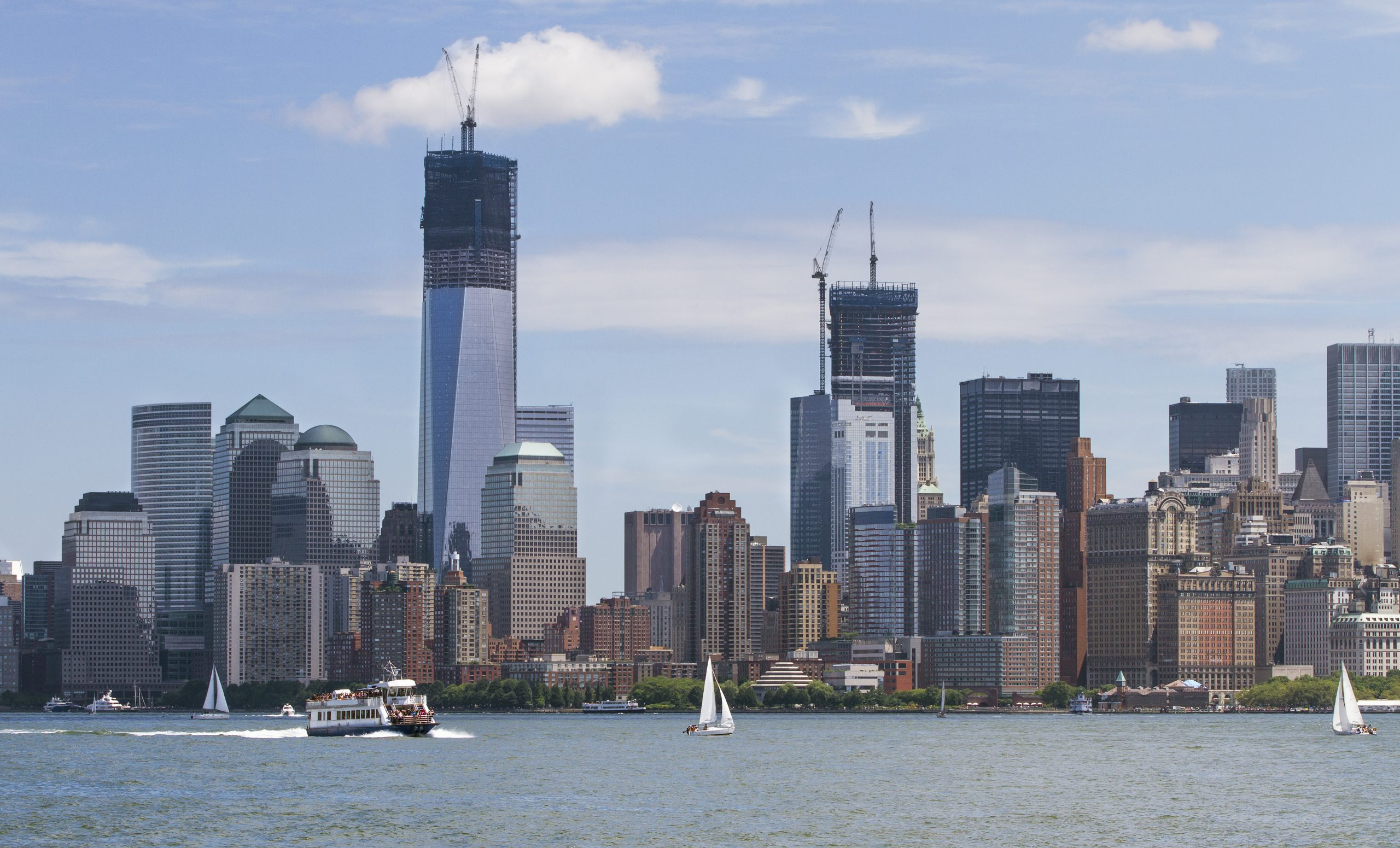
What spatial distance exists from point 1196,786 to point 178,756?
79.2m

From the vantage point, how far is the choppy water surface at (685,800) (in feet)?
402

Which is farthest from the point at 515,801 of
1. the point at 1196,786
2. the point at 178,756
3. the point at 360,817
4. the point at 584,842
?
the point at 178,756

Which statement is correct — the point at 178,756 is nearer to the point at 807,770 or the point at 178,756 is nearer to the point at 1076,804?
the point at 807,770

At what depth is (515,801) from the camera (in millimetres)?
141250

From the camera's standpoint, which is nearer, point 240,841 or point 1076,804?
point 240,841

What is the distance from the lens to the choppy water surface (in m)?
122

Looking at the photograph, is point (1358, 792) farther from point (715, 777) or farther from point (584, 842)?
point (584, 842)

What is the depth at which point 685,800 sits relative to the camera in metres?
143

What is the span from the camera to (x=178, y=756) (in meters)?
192

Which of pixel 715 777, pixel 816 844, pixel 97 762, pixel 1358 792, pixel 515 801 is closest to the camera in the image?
pixel 816 844

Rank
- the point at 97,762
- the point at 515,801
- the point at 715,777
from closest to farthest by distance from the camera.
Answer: the point at 515,801 < the point at 715,777 < the point at 97,762

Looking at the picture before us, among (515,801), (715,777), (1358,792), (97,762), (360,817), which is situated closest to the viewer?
(360,817)

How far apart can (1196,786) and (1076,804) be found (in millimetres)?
19347

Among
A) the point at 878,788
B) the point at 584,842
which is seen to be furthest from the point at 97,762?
Result: the point at 584,842
